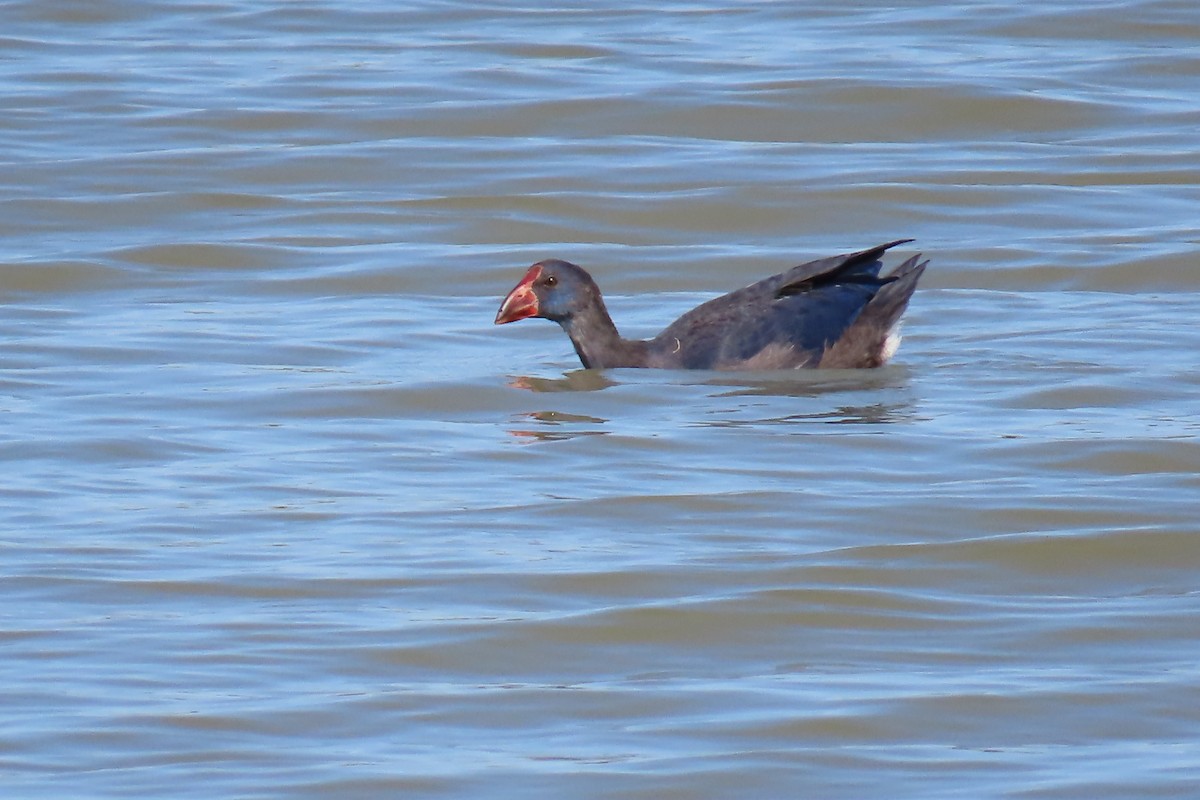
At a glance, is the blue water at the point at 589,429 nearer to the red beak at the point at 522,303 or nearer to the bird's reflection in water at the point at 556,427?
the bird's reflection in water at the point at 556,427

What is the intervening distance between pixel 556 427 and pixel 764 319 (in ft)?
4.91

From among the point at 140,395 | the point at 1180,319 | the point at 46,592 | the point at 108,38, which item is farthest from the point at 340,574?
the point at 108,38

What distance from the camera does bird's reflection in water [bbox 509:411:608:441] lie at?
909 centimetres

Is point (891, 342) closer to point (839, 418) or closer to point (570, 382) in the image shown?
point (839, 418)

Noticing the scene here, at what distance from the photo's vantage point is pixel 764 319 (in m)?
10.4

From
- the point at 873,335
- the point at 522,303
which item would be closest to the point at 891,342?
the point at 873,335

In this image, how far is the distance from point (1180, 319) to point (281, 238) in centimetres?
485

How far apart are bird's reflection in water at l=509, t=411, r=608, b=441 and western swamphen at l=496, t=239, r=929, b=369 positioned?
3.20 ft

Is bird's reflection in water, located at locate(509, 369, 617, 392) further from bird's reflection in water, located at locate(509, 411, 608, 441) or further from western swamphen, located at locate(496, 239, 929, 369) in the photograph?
bird's reflection in water, located at locate(509, 411, 608, 441)

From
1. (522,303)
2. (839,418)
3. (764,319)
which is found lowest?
(839,418)

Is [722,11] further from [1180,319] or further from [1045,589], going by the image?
[1045,589]

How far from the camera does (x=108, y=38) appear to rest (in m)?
19.2

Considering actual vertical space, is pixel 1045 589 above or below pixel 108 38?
below

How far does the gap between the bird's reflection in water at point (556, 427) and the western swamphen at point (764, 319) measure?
0.98 metres
